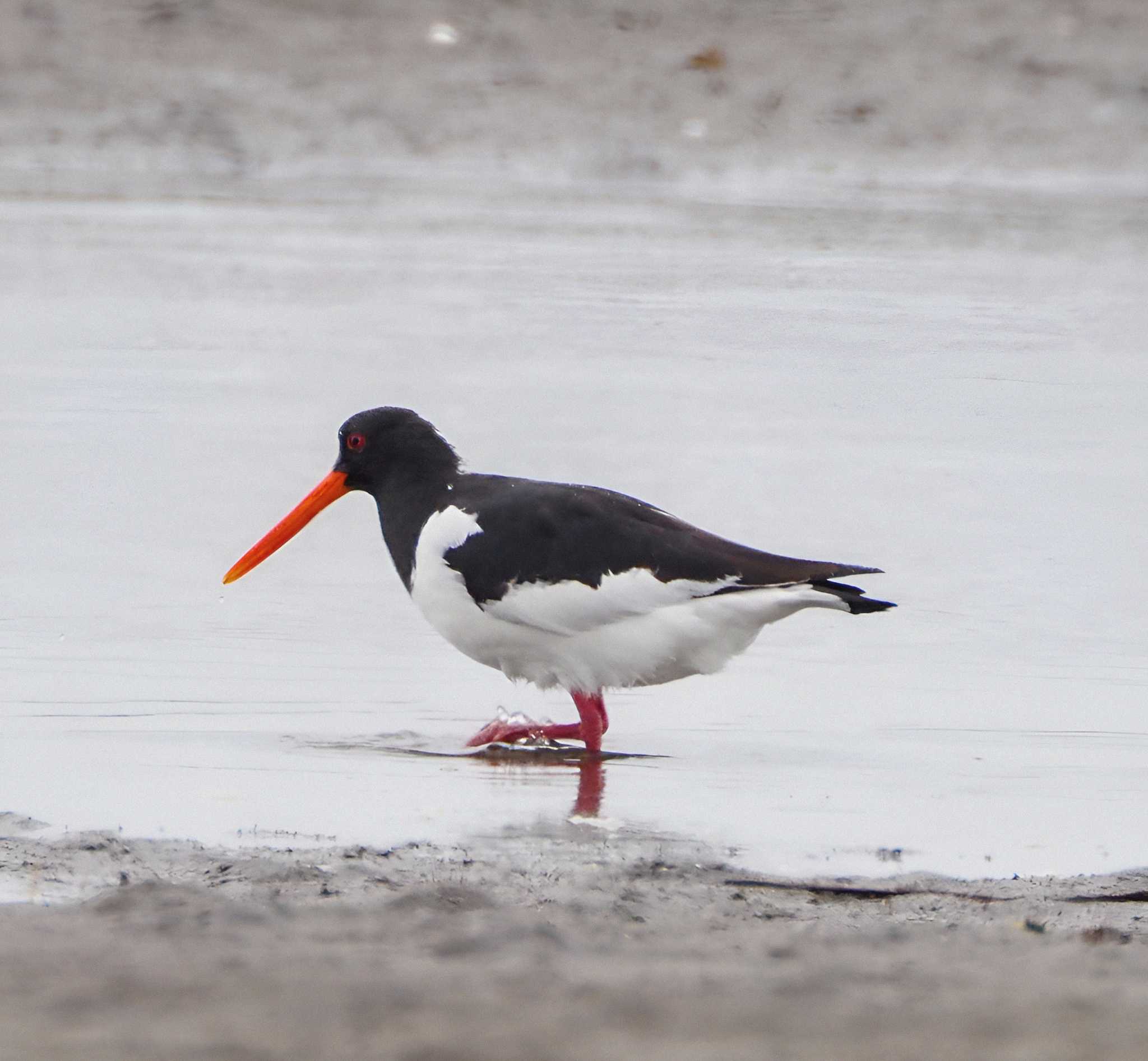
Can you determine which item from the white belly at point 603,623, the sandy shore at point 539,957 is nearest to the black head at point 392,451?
the white belly at point 603,623

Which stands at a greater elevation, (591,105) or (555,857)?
(591,105)

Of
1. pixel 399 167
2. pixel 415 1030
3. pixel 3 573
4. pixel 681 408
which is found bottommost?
pixel 415 1030

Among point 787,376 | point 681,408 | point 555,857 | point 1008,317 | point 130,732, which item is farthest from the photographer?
point 1008,317

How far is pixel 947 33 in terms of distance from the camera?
706 inches

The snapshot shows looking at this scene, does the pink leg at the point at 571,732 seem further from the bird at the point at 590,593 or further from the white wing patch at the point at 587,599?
the white wing patch at the point at 587,599

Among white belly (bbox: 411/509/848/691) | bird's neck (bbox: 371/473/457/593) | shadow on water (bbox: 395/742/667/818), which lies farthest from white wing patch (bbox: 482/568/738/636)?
bird's neck (bbox: 371/473/457/593)

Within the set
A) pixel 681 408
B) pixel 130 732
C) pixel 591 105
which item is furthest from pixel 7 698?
pixel 591 105

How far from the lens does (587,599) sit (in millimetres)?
5602

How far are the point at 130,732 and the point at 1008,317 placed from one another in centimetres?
810

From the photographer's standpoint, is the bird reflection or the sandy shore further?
the bird reflection

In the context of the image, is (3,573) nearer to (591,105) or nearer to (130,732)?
(130,732)

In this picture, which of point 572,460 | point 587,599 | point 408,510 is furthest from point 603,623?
point 572,460

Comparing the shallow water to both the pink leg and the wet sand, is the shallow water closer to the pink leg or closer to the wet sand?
the wet sand

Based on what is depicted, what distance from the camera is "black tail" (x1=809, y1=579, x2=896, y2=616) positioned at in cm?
544
